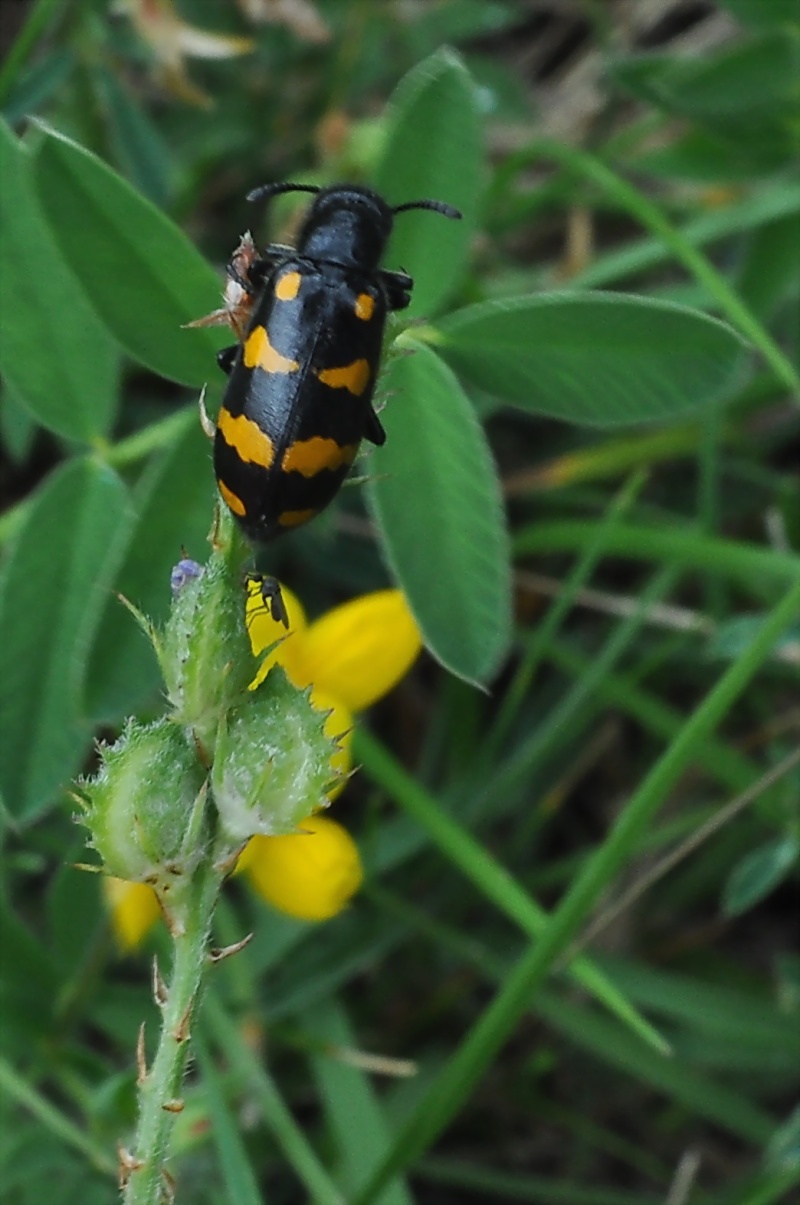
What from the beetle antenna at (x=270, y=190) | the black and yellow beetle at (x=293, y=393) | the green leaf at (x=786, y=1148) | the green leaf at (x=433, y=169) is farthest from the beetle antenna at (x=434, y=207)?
the green leaf at (x=786, y=1148)

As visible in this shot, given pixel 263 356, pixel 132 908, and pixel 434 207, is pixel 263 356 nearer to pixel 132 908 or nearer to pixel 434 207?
pixel 434 207

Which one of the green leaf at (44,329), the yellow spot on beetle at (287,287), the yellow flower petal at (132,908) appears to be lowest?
the yellow flower petal at (132,908)

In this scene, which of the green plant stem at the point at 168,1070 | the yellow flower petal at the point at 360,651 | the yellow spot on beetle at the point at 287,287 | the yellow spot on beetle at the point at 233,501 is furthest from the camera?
the yellow flower petal at the point at 360,651

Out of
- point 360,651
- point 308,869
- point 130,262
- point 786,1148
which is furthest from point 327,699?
point 786,1148

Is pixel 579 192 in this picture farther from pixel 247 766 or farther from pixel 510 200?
pixel 247 766

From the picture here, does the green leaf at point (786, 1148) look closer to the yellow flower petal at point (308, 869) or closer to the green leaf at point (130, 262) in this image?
the yellow flower petal at point (308, 869)

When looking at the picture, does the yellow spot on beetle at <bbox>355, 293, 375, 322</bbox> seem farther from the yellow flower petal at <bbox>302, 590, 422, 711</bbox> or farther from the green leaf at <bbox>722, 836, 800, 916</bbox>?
the green leaf at <bbox>722, 836, 800, 916</bbox>

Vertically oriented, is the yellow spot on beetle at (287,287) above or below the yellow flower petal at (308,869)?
above

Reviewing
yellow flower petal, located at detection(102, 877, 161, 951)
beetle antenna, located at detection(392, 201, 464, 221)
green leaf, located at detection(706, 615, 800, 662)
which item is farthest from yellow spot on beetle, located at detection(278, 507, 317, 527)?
green leaf, located at detection(706, 615, 800, 662)
